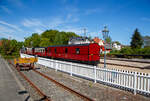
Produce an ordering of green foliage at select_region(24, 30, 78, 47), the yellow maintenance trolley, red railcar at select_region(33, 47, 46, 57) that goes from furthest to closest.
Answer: green foliage at select_region(24, 30, 78, 47)
red railcar at select_region(33, 47, 46, 57)
the yellow maintenance trolley

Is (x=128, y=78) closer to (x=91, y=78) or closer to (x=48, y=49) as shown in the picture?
(x=91, y=78)

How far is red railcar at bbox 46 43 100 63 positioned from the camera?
15570 mm

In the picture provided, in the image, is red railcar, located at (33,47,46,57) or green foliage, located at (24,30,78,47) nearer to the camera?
red railcar, located at (33,47,46,57)

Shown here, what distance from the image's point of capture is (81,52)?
16453 mm

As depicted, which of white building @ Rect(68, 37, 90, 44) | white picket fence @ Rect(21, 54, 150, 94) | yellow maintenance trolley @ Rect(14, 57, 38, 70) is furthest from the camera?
white building @ Rect(68, 37, 90, 44)

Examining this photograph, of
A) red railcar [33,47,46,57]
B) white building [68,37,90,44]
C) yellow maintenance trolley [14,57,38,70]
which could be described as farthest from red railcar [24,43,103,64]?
white building [68,37,90,44]

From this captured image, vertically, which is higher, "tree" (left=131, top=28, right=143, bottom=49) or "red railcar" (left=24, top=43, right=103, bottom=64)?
"tree" (left=131, top=28, right=143, bottom=49)

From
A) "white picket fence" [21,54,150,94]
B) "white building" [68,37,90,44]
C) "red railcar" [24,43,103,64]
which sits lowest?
"white picket fence" [21,54,150,94]

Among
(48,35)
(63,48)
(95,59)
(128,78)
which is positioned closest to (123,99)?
(128,78)

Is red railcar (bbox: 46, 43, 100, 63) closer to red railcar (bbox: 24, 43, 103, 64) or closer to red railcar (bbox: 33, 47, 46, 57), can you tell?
red railcar (bbox: 24, 43, 103, 64)

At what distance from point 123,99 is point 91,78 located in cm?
297

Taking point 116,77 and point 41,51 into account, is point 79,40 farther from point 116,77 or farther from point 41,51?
point 116,77

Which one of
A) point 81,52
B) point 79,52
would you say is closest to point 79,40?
point 79,52

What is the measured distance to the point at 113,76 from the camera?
6676 millimetres
